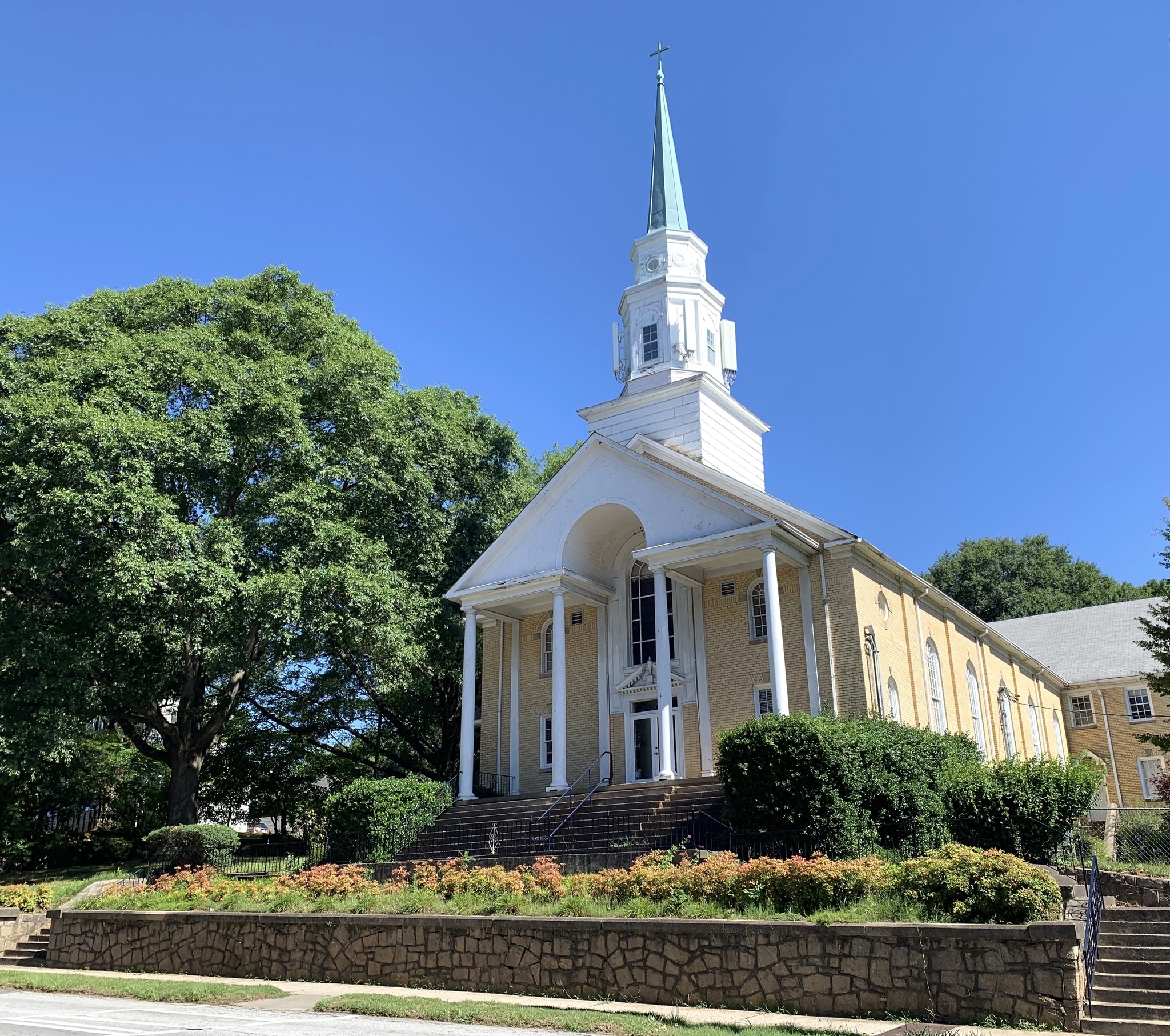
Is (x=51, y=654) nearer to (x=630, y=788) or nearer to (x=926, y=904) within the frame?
(x=630, y=788)

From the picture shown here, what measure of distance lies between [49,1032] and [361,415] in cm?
2170

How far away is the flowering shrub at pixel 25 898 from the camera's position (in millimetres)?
21438

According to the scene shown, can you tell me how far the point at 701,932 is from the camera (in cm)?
1219

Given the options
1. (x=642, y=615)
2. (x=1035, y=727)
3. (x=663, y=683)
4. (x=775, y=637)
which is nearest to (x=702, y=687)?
(x=663, y=683)

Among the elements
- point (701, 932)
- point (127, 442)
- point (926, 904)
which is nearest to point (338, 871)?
point (701, 932)

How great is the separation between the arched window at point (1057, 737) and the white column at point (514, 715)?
77.2 feet

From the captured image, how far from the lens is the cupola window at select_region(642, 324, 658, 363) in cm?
3294

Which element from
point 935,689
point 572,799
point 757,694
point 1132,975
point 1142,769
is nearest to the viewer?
point 1132,975

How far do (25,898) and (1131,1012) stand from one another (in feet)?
68.4

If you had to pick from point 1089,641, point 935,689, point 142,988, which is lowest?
point 142,988

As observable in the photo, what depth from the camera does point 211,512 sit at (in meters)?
28.6

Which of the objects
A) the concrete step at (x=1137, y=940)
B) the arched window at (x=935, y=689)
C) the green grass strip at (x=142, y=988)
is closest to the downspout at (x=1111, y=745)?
the arched window at (x=935, y=689)

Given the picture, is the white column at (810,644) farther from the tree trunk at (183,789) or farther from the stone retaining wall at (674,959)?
the tree trunk at (183,789)

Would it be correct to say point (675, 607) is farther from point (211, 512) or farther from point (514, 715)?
point (211, 512)
